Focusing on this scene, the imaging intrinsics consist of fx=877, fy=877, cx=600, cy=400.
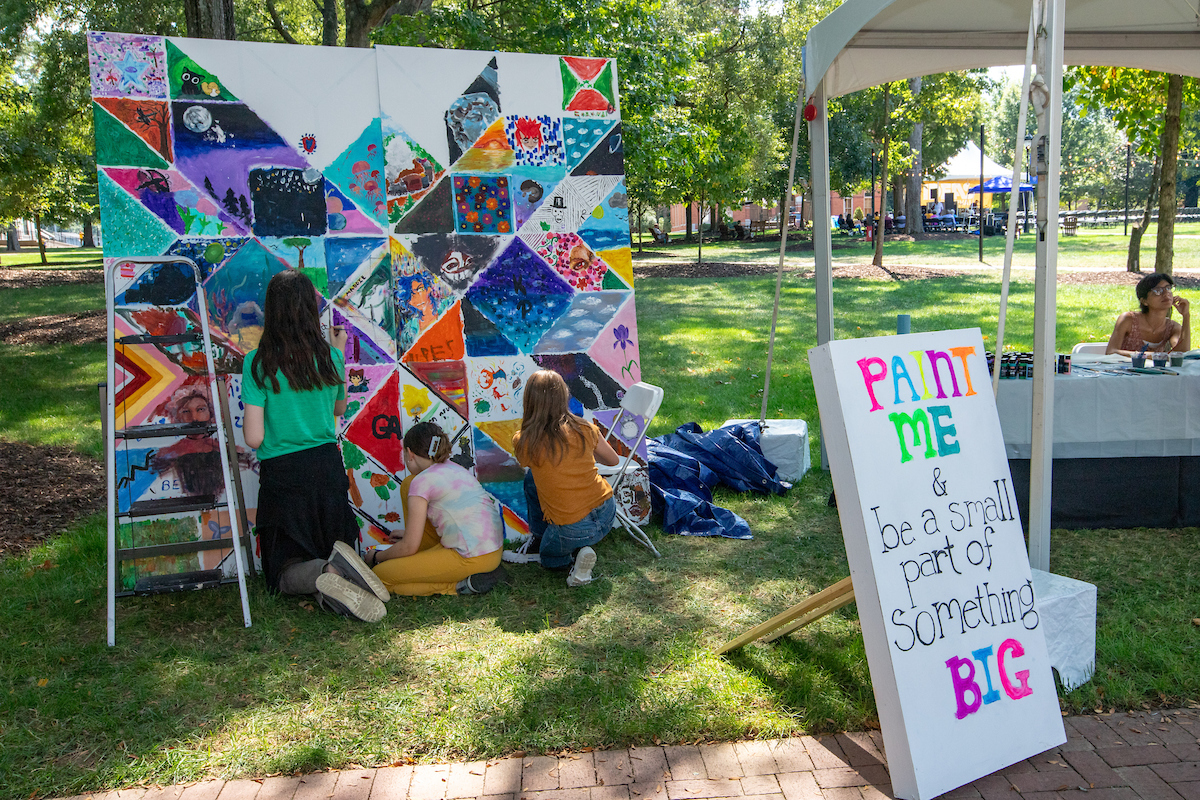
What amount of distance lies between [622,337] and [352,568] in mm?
2038

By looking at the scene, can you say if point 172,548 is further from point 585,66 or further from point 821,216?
point 821,216

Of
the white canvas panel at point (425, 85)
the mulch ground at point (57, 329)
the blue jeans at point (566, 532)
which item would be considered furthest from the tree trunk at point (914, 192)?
the blue jeans at point (566, 532)

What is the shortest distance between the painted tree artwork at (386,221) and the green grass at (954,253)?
17.3 meters

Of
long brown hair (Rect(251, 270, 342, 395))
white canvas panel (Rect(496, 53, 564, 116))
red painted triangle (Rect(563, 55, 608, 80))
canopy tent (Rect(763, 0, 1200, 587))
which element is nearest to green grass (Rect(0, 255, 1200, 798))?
long brown hair (Rect(251, 270, 342, 395))

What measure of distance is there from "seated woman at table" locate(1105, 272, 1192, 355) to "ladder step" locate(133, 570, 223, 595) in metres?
5.86

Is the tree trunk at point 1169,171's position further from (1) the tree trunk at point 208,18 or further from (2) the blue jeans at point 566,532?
(1) the tree trunk at point 208,18

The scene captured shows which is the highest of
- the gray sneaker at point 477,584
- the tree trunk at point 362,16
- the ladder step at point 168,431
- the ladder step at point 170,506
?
the tree trunk at point 362,16

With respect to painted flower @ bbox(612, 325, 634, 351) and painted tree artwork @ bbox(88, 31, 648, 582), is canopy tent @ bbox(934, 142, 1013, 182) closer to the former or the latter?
painted flower @ bbox(612, 325, 634, 351)

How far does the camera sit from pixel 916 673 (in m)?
2.85

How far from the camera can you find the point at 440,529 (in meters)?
4.41

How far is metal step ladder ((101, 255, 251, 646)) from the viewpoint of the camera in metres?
3.94

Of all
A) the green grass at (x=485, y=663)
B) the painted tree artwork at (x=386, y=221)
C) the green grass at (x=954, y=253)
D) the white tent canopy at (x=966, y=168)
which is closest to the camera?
the green grass at (x=485, y=663)

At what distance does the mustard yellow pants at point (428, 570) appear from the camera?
4.39 m

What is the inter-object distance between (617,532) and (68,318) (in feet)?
47.7
